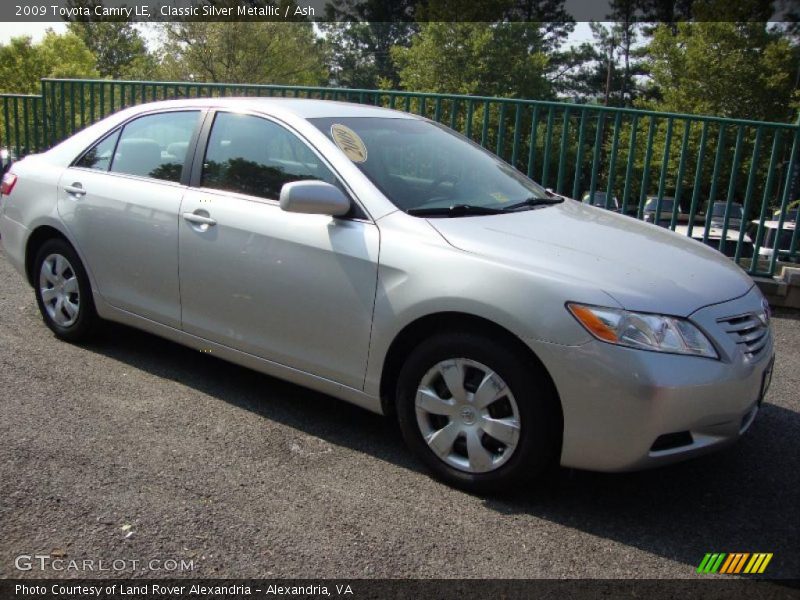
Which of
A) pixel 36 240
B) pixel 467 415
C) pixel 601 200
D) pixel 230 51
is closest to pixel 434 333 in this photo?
pixel 467 415

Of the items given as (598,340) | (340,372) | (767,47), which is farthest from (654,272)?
(767,47)

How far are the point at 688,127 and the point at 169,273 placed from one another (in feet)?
16.2

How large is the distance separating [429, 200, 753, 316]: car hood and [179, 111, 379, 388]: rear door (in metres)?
0.51

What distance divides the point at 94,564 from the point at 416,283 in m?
1.64

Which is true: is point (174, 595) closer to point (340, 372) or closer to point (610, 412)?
point (340, 372)

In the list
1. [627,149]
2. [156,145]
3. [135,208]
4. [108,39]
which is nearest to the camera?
[135,208]

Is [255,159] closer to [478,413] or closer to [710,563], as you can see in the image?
[478,413]

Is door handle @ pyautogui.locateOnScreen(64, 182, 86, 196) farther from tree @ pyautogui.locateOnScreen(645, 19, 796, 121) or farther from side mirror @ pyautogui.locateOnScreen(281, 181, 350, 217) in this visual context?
tree @ pyautogui.locateOnScreen(645, 19, 796, 121)

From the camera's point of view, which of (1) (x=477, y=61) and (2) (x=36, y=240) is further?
(1) (x=477, y=61)

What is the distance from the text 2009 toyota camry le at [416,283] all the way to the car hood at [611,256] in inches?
0.5

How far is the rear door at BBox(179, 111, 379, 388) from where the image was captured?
352 centimetres

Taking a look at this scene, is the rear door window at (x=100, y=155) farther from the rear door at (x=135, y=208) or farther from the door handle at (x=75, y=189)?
the door handle at (x=75, y=189)

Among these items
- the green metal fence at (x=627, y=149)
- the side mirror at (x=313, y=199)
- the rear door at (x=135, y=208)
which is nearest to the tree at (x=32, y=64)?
the green metal fence at (x=627, y=149)

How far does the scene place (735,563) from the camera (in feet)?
9.38
